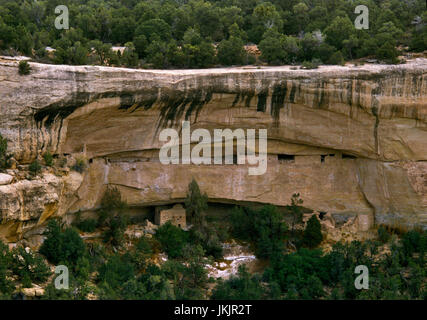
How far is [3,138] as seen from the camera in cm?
2167

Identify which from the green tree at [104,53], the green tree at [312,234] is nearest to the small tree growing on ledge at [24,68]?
the green tree at [104,53]

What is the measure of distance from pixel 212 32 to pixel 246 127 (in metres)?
7.32

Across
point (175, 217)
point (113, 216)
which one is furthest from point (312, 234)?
point (113, 216)

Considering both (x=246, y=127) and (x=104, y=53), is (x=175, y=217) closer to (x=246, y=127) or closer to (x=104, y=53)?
(x=246, y=127)

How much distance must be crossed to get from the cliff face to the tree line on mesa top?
5.66 feet

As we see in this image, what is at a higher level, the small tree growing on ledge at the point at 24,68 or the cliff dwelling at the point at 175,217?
the small tree growing on ledge at the point at 24,68

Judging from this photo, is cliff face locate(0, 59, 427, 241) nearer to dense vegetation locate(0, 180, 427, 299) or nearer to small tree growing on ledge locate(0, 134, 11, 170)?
small tree growing on ledge locate(0, 134, 11, 170)

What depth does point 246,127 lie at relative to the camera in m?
26.5

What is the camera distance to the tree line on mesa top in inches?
1057

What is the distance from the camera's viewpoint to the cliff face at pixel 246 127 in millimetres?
22672

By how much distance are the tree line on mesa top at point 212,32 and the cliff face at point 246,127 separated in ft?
5.66

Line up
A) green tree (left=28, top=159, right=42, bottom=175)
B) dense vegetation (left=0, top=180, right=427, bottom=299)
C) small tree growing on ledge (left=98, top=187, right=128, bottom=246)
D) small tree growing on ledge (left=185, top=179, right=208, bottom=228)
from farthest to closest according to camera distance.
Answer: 1. small tree growing on ledge (left=185, top=179, right=208, bottom=228)
2. small tree growing on ledge (left=98, top=187, right=128, bottom=246)
3. green tree (left=28, top=159, right=42, bottom=175)
4. dense vegetation (left=0, top=180, right=427, bottom=299)

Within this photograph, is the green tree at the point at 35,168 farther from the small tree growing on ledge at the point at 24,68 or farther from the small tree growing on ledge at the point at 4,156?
the small tree growing on ledge at the point at 24,68

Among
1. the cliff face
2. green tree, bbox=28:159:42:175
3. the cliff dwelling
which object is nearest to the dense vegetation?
the cliff dwelling
